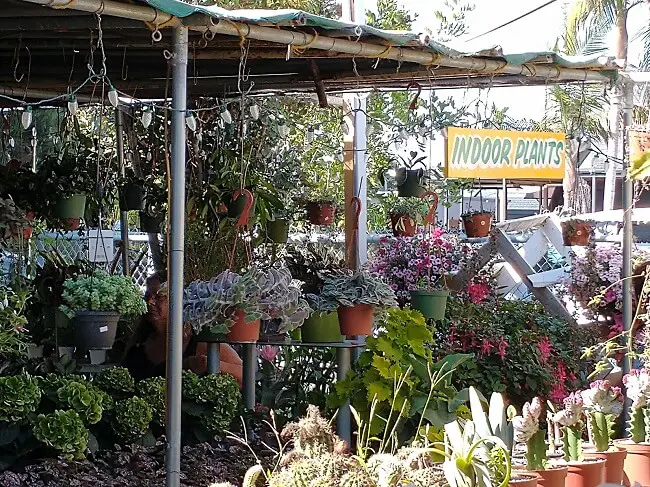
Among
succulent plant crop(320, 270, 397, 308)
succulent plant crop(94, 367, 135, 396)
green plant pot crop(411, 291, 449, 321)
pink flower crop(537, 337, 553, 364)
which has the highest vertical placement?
succulent plant crop(320, 270, 397, 308)

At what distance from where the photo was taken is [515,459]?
154 inches

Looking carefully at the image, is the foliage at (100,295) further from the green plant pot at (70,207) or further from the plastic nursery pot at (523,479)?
the plastic nursery pot at (523,479)

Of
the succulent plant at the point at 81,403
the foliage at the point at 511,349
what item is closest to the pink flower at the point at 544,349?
the foliage at the point at 511,349

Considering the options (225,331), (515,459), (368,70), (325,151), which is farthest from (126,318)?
(325,151)

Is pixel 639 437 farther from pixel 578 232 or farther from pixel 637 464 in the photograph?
pixel 578 232

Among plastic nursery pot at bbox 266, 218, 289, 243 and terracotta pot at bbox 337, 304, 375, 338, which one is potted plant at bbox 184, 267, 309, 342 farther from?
plastic nursery pot at bbox 266, 218, 289, 243

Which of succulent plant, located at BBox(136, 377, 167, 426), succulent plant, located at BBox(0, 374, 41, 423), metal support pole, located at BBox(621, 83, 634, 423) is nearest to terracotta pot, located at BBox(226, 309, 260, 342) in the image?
succulent plant, located at BBox(136, 377, 167, 426)

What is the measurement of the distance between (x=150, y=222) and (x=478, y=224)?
215 cm

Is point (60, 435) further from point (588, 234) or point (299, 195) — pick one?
point (588, 234)

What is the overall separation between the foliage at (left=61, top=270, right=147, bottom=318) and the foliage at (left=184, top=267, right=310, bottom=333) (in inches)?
11.1

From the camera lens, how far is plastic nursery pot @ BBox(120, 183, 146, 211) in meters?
6.27

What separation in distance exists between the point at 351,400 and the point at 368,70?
2.02 m

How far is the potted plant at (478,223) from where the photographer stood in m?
6.75

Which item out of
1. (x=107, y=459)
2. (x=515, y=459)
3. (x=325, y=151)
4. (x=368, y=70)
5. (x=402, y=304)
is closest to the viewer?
(x=515, y=459)
